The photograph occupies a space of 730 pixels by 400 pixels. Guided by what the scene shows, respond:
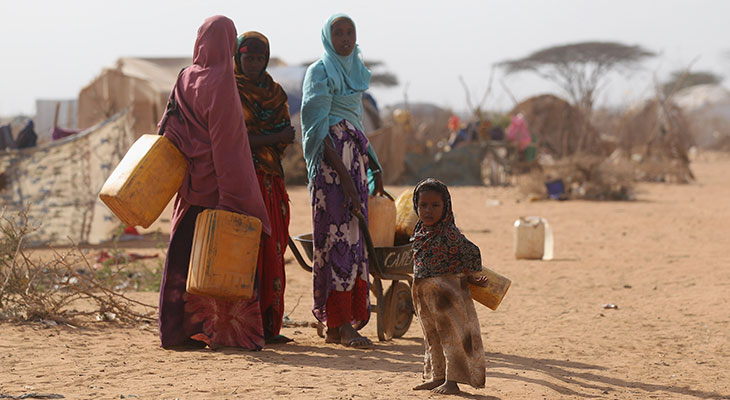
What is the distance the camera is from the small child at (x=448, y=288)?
3.55 metres

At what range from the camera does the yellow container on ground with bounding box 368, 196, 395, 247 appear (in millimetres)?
4883

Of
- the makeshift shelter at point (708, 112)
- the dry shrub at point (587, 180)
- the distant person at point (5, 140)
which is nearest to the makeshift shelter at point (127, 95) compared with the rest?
the distant person at point (5, 140)

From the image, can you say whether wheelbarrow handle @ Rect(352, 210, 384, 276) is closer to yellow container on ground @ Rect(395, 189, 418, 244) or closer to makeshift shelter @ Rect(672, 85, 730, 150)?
yellow container on ground @ Rect(395, 189, 418, 244)

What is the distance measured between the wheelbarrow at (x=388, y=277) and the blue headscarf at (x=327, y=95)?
0.41 metres

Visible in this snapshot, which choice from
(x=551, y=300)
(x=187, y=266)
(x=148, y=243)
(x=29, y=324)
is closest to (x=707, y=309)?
(x=551, y=300)

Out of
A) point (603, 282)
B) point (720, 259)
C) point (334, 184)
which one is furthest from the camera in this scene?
point (720, 259)

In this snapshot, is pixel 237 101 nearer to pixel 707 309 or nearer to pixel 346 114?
pixel 346 114

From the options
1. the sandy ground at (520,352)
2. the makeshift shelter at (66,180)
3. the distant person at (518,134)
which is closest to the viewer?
the sandy ground at (520,352)

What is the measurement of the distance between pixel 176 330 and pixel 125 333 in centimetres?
69

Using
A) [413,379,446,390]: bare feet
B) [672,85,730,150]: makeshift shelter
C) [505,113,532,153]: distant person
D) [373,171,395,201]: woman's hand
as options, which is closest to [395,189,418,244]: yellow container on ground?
[373,171,395,201]: woman's hand

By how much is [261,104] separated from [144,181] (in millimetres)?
859

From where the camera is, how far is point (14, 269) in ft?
17.9

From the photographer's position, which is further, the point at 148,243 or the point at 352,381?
the point at 148,243

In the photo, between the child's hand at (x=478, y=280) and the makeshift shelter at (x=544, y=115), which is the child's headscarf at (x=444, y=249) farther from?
the makeshift shelter at (x=544, y=115)
